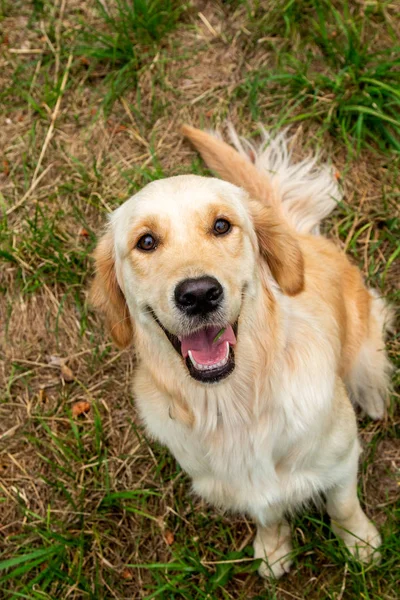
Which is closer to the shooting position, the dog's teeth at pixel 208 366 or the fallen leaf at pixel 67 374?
the dog's teeth at pixel 208 366

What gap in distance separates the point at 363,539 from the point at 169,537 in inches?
38.1

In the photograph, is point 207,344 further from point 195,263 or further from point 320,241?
point 320,241

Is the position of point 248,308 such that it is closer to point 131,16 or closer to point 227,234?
point 227,234

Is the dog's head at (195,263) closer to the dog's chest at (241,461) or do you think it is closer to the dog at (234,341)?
the dog at (234,341)

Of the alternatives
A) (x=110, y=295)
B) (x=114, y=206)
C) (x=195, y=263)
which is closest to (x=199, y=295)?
(x=195, y=263)

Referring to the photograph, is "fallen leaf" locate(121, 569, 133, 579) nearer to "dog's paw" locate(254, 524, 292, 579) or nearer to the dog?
"dog's paw" locate(254, 524, 292, 579)

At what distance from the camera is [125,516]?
337cm

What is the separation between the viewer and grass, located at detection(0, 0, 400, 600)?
10.5 feet

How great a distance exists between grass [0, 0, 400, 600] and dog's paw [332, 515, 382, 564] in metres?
0.05

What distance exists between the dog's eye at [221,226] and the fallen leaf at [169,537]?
177 cm

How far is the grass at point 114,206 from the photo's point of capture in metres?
3.19

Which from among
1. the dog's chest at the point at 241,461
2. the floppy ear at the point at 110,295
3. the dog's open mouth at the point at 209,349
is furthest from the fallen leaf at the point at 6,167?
the dog's open mouth at the point at 209,349

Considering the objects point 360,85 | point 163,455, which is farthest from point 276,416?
point 360,85

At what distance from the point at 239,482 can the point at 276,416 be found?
1.17 ft
